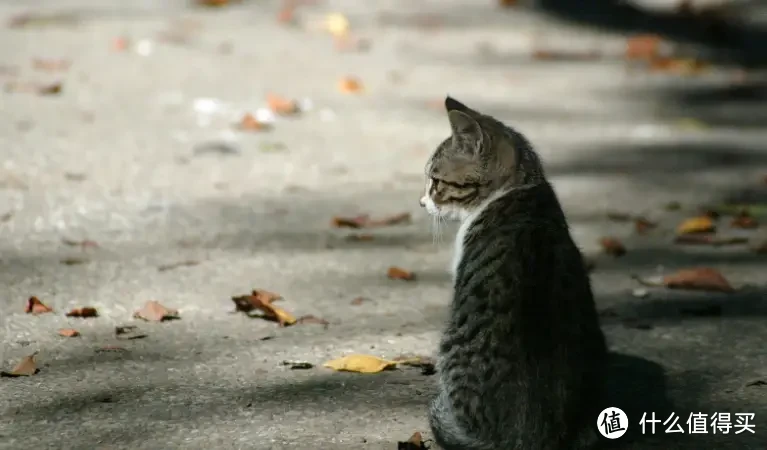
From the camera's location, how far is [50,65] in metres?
10.5

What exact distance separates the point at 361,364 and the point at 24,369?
1337 mm

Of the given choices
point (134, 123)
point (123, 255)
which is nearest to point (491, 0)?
point (134, 123)

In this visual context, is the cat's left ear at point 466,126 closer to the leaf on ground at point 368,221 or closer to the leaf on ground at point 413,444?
the leaf on ground at point 413,444

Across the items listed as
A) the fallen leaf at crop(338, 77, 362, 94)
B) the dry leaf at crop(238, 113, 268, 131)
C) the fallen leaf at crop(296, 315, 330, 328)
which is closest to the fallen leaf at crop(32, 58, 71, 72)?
the dry leaf at crop(238, 113, 268, 131)

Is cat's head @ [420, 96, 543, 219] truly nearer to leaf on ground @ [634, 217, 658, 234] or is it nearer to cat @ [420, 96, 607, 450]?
cat @ [420, 96, 607, 450]

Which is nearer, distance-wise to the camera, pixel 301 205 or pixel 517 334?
pixel 517 334

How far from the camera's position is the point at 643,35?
1227 cm

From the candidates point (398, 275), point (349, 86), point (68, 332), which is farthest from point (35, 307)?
point (349, 86)

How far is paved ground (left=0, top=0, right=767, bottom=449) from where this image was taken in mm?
4539

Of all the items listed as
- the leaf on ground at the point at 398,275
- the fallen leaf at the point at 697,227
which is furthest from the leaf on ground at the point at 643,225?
the leaf on ground at the point at 398,275

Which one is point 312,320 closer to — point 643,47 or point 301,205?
point 301,205

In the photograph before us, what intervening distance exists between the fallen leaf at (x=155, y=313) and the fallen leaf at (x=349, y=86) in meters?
5.06

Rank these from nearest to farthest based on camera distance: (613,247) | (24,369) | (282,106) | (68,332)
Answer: (24,369), (68,332), (613,247), (282,106)

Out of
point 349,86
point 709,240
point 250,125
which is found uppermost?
point 349,86
